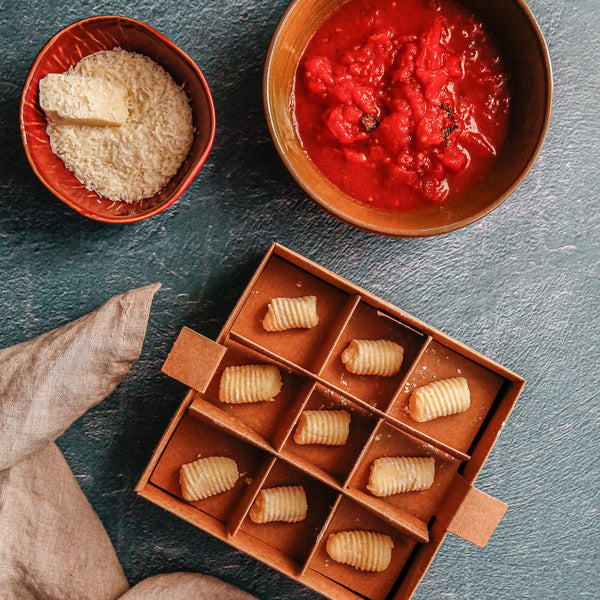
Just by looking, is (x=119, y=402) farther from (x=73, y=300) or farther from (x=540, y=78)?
(x=540, y=78)

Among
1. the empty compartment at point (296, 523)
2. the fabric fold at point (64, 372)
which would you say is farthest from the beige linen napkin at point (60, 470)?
the empty compartment at point (296, 523)

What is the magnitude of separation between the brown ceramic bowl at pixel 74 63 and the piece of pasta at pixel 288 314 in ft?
1.44

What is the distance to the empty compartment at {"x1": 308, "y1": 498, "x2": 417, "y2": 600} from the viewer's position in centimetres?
197

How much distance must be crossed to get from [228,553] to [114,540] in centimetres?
38

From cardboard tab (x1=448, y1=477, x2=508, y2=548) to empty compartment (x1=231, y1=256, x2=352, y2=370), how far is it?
0.60 metres

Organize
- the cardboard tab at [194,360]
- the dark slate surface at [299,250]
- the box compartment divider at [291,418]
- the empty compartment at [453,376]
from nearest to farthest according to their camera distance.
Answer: the cardboard tab at [194,360], the box compartment divider at [291,418], the empty compartment at [453,376], the dark slate surface at [299,250]

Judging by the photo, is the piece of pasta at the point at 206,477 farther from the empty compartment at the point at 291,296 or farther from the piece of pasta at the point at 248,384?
the empty compartment at the point at 291,296

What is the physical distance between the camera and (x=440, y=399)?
1.86m

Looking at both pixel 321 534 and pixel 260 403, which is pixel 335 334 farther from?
pixel 321 534

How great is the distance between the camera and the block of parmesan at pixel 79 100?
70.8 inches

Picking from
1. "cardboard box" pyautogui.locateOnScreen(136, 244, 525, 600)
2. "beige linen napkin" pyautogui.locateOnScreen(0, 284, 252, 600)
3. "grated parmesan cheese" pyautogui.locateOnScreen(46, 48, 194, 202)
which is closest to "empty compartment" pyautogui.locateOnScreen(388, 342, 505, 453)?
"cardboard box" pyautogui.locateOnScreen(136, 244, 525, 600)

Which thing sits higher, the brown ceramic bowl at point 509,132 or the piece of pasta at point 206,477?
the brown ceramic bowl at point 509,132

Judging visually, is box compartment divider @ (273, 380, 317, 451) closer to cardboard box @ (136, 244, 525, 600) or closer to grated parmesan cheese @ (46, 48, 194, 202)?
cardboard box @ (136, 244, 525, 600)

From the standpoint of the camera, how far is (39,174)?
71.8 inches
